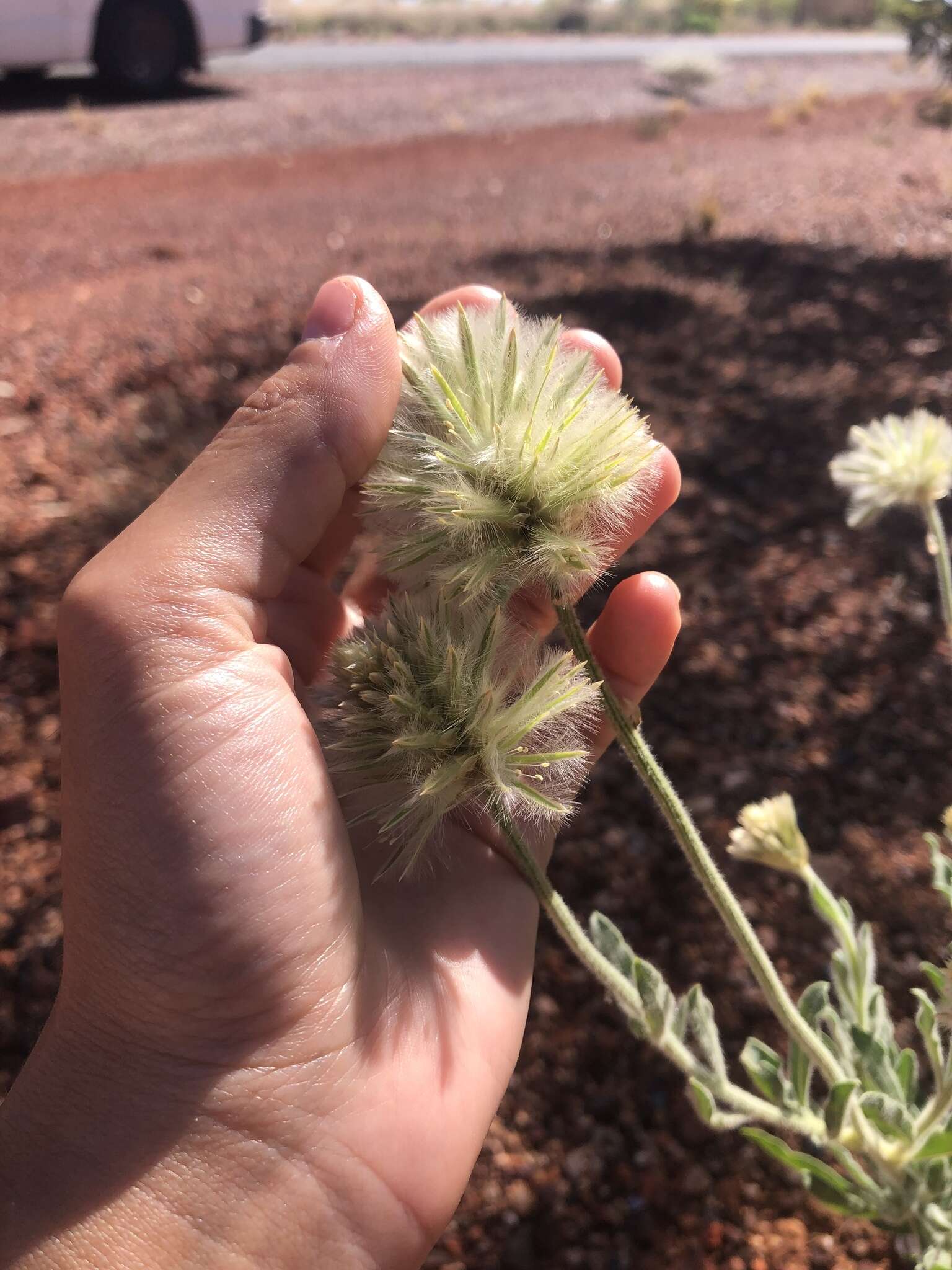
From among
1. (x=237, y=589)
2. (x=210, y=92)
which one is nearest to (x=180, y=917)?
(x=237, y=589)

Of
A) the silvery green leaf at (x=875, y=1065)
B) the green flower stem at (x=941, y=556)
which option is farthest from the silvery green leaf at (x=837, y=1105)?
the green flower stem at (x=941, y=556)

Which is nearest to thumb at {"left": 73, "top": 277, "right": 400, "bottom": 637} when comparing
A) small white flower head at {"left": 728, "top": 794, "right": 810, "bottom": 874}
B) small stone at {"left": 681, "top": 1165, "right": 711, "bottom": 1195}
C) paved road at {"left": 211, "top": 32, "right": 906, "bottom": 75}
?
small white flower head at {"left": 728, "top": 794, "right": 810, "bottom": 874}

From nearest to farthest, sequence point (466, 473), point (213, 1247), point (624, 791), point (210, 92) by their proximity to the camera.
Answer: point (213, 1247)
point (466, 473)
point (624, 791)
point (210, 92)

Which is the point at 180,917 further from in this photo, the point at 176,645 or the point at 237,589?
the point at 237,589

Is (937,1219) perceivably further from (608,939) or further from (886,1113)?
(608,939)

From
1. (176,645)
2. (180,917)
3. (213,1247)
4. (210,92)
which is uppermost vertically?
(210,92)

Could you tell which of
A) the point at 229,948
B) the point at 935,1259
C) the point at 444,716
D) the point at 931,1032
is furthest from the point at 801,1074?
the point at 229,948
